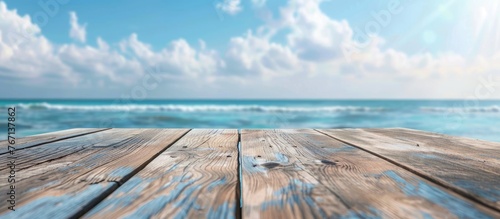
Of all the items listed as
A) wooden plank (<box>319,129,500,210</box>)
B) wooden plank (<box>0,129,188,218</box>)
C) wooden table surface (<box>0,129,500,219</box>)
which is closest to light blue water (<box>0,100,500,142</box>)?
wooden plank (<box>0,129,188,218</box>)

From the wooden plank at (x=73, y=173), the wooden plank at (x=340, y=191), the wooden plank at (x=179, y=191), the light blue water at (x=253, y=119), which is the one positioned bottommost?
the light blue water at (x=253, y=119)

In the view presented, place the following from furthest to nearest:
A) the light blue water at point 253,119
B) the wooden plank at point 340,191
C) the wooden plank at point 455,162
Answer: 1. the light blue water at point 253,119
2. the wooden plank at point 455,162
3. the wooden plank at point 340,191

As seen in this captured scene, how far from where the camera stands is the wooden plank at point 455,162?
1.82 ft

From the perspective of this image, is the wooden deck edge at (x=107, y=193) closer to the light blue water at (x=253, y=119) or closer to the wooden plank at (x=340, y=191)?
the wooden plank at (x=340, y=191)

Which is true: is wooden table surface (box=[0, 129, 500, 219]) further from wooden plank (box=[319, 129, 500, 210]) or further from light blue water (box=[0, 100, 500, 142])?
light blue water (box=[0, 100, 500, 142])

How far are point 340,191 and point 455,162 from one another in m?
0.45

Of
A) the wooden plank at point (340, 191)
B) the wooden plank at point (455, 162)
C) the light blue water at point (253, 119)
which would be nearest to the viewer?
the wooden plank at point (340, 191)

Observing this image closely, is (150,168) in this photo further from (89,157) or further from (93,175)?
(89,157)

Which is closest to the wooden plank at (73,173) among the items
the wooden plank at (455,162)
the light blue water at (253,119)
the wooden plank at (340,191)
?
the wooden plank at (340,191)

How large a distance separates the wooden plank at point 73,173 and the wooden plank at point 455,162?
647 mm

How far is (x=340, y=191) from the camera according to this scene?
0.54 m

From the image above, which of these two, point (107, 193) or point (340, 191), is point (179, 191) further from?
point (340, 191)

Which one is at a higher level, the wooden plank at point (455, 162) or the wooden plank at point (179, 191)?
the wooden plank at point (455, 162)

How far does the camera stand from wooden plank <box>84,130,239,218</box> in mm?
450
